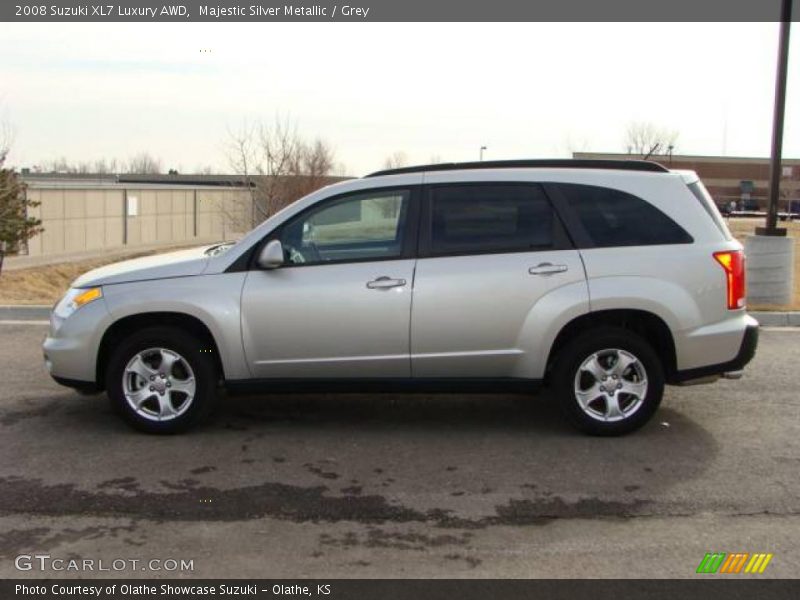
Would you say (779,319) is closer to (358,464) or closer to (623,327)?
(623,327)

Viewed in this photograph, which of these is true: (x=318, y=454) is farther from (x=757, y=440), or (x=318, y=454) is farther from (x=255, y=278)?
(x=757, y=440)

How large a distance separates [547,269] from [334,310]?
1397mm

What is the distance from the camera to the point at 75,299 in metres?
5.29

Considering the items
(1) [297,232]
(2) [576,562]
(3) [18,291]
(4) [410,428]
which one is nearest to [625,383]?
(4) [410,428]

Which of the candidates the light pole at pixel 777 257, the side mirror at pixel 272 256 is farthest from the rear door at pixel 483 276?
the light pole at pixel 777 257

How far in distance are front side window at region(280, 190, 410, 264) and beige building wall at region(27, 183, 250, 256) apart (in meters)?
25.7

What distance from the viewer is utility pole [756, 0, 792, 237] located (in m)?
10.3

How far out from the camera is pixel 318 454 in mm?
4965

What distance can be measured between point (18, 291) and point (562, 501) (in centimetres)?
1916

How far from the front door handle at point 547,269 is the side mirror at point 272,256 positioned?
1614mm

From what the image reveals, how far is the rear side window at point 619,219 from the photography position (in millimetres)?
5145

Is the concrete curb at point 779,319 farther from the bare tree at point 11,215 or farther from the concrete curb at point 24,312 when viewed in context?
the bare tree at point 11,215
